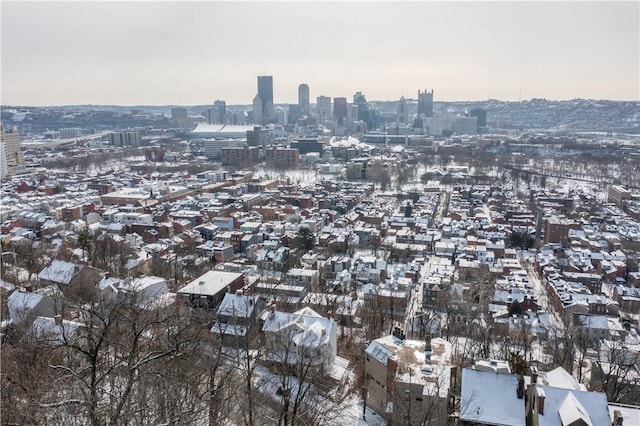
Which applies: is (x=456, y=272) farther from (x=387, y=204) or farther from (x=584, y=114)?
(x=584, y=114)

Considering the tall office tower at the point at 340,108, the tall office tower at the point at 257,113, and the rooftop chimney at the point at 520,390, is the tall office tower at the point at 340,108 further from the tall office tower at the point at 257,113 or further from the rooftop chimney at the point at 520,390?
the rooftop chimney at the point at 520,390

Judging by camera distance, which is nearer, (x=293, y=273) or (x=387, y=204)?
(x=293, y=273)

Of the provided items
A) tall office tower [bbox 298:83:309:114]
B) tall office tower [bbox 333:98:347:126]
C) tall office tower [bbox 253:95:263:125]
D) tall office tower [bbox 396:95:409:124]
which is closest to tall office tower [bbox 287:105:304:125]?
tall office tower [bbox 298:83:309:114]

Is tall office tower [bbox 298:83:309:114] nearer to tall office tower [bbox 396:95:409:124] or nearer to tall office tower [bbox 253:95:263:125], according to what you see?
tall office tower [bbox 253:95:263:125]

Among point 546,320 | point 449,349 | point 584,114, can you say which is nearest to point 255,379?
point 449,349

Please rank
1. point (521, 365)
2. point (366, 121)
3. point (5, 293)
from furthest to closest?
point (366, 121) → point (5, 293) → point (521, 365)

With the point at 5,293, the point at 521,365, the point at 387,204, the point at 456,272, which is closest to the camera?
the point at 521,365
